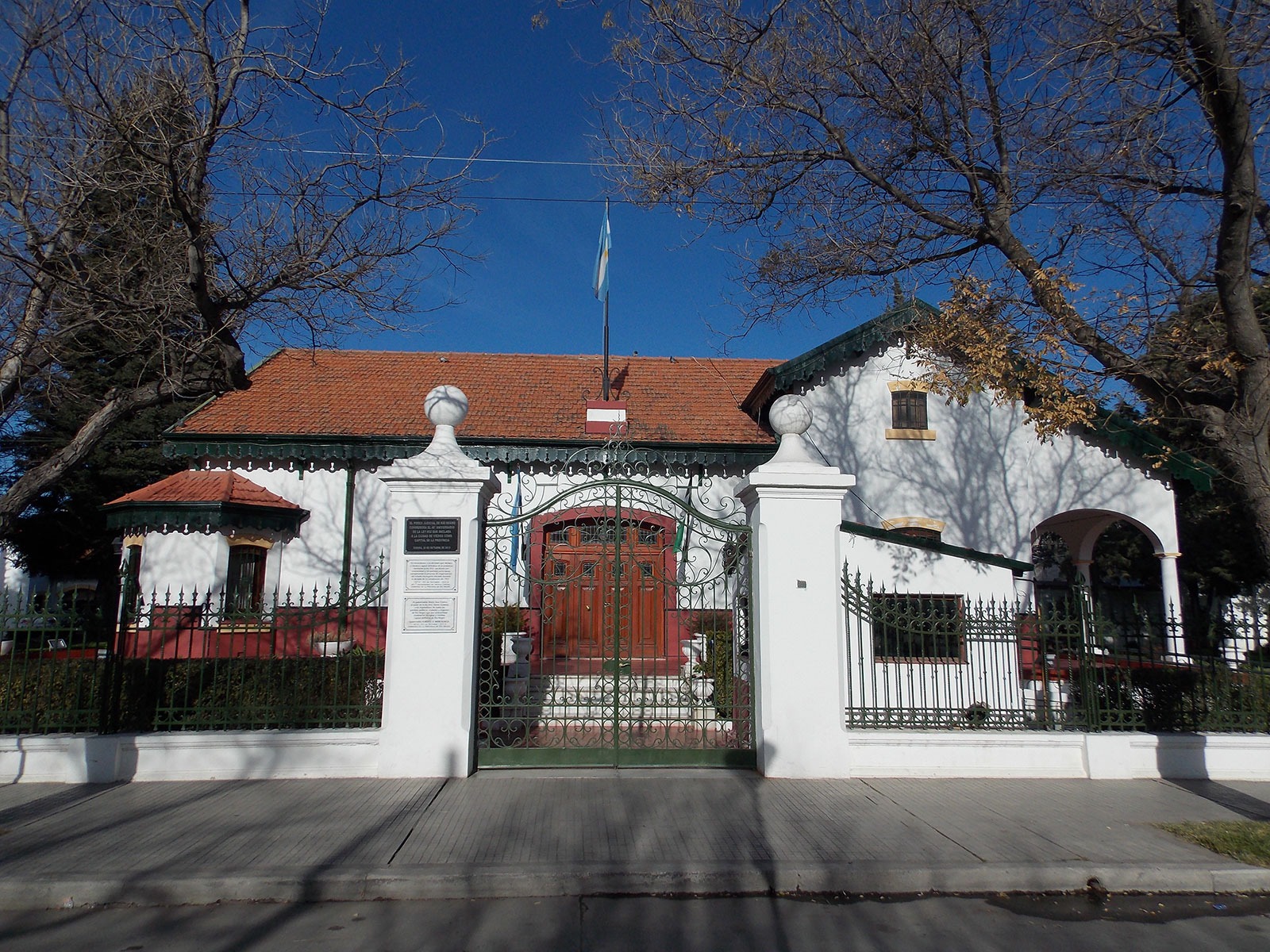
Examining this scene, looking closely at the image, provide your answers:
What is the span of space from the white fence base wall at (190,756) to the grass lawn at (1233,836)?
669 cm

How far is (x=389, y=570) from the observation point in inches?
298

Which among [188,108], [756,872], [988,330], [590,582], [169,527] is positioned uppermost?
[188,108]

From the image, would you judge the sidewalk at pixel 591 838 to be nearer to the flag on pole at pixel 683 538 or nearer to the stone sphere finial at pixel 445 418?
the flag on pole at pixel 683 538

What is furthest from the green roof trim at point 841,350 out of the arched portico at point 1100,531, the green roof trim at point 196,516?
the green roof trim at point 196,516

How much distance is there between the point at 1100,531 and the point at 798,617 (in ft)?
38.1

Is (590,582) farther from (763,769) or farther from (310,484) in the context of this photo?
(310,484)

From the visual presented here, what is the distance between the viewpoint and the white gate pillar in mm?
7430

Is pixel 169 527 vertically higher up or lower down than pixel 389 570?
higher up

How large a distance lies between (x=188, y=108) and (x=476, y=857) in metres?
7.33

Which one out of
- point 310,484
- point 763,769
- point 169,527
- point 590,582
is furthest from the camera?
point 310,484

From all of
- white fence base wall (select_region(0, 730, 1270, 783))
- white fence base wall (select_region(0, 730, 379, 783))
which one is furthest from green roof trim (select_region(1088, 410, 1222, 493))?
white fence base wall (select_region(0, 730, 379, 783))

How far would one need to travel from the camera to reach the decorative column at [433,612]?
728 centimetres

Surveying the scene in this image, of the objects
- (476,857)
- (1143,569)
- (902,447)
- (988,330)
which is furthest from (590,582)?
(1143,569)

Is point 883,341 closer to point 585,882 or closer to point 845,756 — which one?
point 845,756
